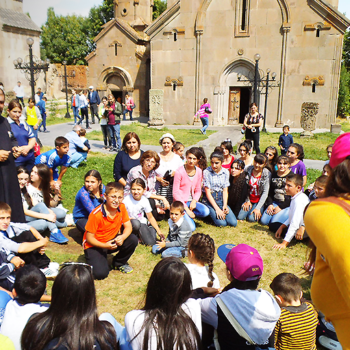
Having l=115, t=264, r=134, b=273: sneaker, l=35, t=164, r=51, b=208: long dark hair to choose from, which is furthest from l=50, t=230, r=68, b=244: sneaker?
l=115, t=264, r=134, b=273: sneaker

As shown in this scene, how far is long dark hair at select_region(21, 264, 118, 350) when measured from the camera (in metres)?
2.16

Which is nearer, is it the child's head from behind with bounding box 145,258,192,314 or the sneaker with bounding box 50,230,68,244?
the child's head from behind with bounding box 145,258,192,314

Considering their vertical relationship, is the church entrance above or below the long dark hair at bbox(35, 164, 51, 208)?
above

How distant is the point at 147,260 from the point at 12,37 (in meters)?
20.7

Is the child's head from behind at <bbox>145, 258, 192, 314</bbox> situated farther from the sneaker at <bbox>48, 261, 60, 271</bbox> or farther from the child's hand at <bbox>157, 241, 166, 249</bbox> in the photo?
the child's hand at <bbox>157, 241, 166, 249</bbox>

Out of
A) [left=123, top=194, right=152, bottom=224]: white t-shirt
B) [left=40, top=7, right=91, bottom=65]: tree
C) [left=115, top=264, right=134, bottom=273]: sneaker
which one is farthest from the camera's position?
[left=40, top=7, right=91, bottom=65]: tree

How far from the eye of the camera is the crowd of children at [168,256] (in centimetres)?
227

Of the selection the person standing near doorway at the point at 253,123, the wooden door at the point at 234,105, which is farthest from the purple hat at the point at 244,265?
the wooden door at the point at 234,105

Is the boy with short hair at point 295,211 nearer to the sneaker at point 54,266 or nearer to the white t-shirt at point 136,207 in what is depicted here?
the white t-shirt at point 136,207

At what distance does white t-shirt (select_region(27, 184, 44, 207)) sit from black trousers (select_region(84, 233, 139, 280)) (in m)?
1.49

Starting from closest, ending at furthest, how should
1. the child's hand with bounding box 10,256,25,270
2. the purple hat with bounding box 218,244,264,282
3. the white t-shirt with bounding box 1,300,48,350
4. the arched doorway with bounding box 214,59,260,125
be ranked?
the purple hat with bounding box 218,244,264,282, the white t-shirt with bounding box 1,300,48,350, the child's hand with bounding box 10,256,25,270, the arched doorway with bounding box 214,59,260,125

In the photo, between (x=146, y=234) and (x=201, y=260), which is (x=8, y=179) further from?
(x=201, y=260)

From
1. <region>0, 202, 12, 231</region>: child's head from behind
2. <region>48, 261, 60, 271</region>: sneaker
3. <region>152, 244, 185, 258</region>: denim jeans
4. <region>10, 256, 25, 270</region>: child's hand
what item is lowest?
<region>152, 244, 185, 258</region>: denim jeans

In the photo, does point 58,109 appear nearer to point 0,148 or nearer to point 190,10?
point 190,10
